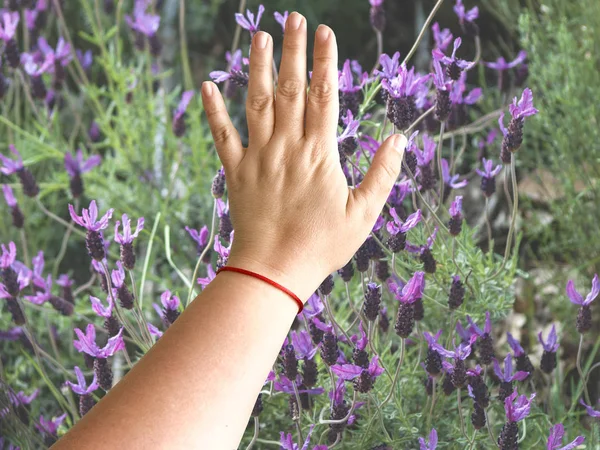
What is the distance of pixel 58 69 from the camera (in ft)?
4.67

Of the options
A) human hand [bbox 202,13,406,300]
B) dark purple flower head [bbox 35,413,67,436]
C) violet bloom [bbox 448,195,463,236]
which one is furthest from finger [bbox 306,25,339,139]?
dark purple flower head [bbox 35,413,67,436]

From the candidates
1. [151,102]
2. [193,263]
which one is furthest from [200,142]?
[193,263]

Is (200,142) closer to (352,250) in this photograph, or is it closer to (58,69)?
(58,69)

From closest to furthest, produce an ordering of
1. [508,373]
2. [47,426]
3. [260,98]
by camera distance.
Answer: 1. [260,98]
2. [508,373]
3. [47,426]

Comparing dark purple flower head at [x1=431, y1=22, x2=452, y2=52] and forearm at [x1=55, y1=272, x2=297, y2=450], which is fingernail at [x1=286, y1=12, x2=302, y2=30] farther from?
dark purple flower head at [x1=431, y1=22, x2=452, y2=52]

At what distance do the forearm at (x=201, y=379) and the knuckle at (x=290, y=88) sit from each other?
0.16m

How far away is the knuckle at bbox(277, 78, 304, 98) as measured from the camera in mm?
652

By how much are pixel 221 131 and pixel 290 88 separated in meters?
0.07

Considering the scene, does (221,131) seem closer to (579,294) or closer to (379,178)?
(379,178)

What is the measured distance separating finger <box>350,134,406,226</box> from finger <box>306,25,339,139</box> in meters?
0.05

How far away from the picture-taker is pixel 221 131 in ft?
2.21

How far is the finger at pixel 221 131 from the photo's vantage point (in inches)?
26.3

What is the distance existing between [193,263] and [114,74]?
0.37 meters

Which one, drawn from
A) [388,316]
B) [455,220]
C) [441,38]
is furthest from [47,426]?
[441,38]
